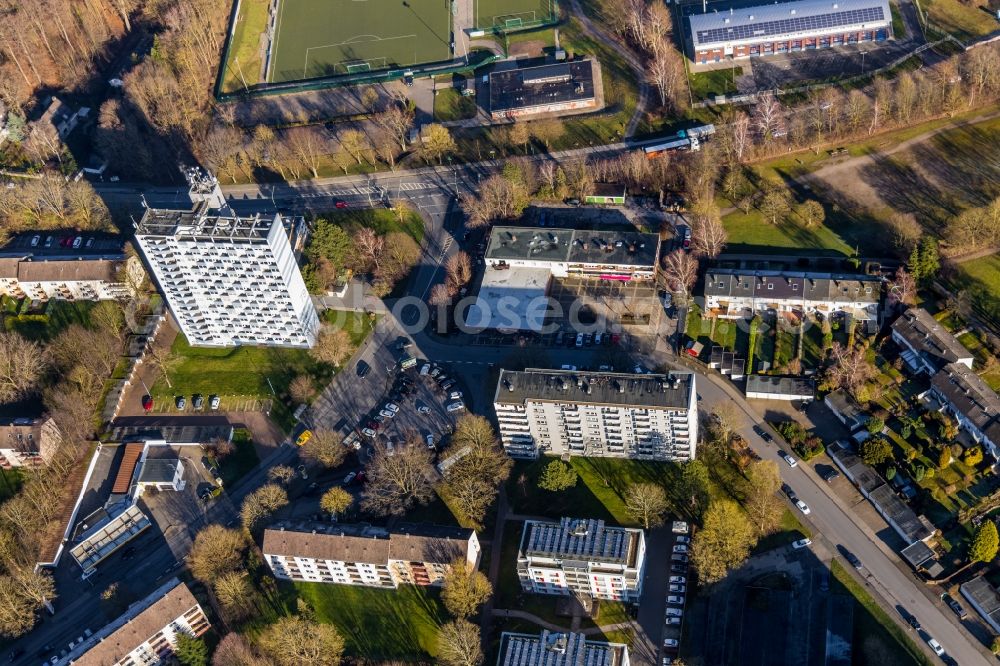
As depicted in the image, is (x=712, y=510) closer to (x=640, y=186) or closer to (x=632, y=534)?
(x=632, y=534)

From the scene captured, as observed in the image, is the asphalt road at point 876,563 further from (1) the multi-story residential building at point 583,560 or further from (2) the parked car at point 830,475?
(1) the multi-story residential building at point 583,560

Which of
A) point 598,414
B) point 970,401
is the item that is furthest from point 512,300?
point 970,401

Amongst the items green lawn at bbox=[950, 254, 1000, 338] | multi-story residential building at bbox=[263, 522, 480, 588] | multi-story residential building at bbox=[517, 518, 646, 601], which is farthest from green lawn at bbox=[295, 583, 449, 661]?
green lawn at bbox=[950, 254, 1000, 338]

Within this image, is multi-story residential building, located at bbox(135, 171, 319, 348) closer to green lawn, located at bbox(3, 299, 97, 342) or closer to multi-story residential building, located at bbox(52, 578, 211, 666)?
green lawn, located at bbox(3, 299, 97, 342)

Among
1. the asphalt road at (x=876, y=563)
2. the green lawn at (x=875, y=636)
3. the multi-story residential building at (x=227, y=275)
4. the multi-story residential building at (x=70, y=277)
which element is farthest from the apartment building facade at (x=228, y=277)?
the green lawn at (x=875, y=636)

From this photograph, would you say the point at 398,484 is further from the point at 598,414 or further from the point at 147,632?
the point at 147,632

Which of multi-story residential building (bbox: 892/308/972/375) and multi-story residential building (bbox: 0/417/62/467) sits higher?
multi-story residential building (bbox: 892/308/972/375)
